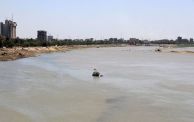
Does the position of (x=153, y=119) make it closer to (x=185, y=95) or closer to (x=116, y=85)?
(x=185, y=95)

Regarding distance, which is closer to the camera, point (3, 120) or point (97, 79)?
point (3, 120)

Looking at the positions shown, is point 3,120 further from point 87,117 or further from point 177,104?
point 177,104

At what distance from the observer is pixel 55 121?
61.7ft

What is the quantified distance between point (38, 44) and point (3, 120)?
443 ft

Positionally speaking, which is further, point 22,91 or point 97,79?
point 97,79

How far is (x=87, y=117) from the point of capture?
1981cm

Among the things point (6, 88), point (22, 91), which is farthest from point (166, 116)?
point (6, 88)

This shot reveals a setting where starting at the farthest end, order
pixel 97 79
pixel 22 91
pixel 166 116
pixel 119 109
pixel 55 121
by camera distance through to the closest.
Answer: pixel 97 79 < pixel 22 91 < pixel 119 109 < pixel 166 116 < pixel 55 121

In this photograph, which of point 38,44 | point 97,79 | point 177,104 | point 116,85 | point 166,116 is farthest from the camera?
point 38,44

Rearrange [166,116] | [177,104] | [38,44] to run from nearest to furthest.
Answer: [166,116] < [177,104] < [38,44]

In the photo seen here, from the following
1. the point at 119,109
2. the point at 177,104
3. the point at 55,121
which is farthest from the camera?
the point at 177,104

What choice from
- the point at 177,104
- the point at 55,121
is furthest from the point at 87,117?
the point at 177,104

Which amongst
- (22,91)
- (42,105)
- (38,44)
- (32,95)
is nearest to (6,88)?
(22,91)

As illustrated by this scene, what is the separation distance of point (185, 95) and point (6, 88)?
13.7 metres
